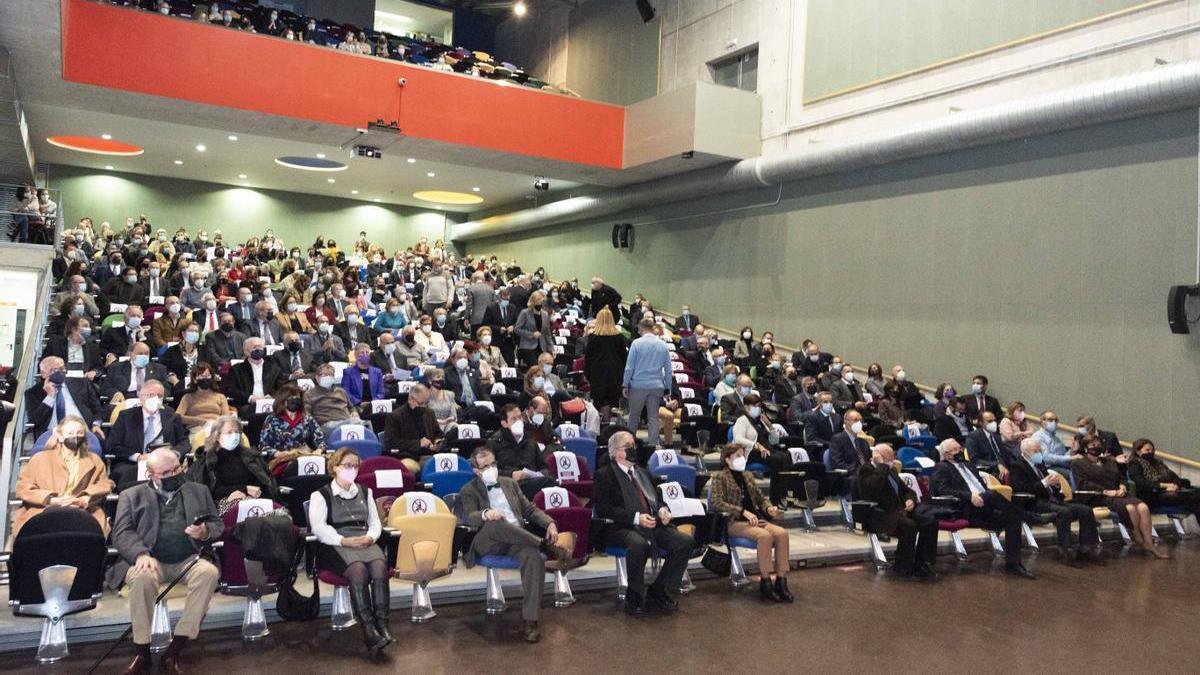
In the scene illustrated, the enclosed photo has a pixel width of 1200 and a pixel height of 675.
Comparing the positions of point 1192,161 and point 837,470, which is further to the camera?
point 1192,161

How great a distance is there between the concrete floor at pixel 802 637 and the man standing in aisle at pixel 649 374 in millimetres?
2710

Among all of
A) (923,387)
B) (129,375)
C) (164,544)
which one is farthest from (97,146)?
(923,387)

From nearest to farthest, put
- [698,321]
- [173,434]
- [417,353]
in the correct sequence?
[173,434], [417,353], [698,321]

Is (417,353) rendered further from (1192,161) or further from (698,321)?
(1192,161)

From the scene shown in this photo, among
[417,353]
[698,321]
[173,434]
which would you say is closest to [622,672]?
[173,434]

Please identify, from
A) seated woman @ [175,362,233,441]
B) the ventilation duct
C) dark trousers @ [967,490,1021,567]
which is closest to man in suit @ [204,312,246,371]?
seated woman @ [175,362,233,441]

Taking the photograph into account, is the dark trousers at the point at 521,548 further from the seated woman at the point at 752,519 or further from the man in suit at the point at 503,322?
the man in suit at the point at 503,322

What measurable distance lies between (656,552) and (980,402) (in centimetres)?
730

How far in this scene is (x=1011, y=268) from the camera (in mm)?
12141

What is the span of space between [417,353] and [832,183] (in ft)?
25.6

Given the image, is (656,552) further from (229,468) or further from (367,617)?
(229,468)

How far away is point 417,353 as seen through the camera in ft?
35.8

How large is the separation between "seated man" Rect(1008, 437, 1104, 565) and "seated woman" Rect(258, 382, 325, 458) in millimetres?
6540

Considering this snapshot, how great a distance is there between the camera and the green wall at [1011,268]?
1060 cm
